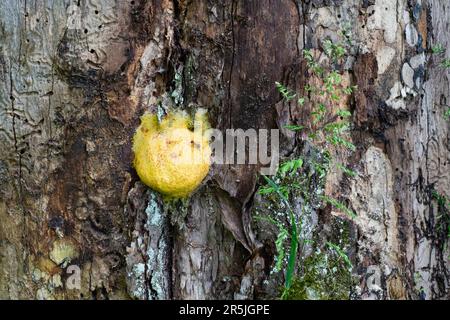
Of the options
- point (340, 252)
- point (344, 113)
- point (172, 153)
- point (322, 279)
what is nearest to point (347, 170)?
point (344, 113)

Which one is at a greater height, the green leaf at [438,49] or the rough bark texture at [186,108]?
the green leaf at [438,49]

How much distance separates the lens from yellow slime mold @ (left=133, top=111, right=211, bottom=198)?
1.80 meters

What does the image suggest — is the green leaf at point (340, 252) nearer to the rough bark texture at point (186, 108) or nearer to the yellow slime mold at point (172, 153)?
the rough bark texture at point (186, 108)

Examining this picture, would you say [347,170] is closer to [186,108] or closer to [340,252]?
[340,252]

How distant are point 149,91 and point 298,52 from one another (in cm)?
63

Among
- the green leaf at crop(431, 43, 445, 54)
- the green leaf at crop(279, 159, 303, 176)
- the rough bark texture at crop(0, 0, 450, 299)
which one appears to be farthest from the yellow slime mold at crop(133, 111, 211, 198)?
the green leaf at crop(431, 43, 445, 54)

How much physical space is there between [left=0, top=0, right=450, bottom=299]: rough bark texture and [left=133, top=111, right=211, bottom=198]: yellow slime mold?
55 millimetres

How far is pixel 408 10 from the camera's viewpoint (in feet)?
6.23

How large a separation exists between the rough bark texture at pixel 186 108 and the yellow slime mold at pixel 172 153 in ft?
0.18

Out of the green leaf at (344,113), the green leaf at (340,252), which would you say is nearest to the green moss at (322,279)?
the green leaf at (340,252)

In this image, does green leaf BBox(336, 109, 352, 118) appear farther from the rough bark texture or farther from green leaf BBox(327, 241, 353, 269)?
green leaf BBox(327, 241, 353, 269)

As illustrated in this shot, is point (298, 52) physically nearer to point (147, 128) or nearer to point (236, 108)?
point (236, 108)

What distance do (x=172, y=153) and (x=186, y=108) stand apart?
228 mm

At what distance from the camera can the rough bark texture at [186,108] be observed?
1.81 metres
